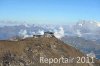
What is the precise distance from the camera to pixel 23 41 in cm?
10606

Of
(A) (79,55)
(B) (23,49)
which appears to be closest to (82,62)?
(A) (79,55)

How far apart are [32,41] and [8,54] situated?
15.1m

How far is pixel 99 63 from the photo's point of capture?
380 ft

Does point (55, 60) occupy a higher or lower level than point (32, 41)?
lower

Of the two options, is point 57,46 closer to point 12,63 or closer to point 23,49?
point 23,49

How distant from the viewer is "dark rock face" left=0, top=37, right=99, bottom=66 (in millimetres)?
94025

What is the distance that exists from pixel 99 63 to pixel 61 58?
2024 cm

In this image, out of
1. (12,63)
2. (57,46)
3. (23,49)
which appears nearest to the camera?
(12,63)

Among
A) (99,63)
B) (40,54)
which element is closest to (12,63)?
(40,54)

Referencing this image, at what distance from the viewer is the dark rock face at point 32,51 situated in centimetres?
9403

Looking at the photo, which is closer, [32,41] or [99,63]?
[32,41]

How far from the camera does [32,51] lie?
102 metres

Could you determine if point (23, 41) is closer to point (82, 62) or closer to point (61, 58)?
point (61, 58)

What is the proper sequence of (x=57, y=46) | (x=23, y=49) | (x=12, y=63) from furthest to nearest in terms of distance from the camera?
(x=57, y=46) → (x=23, y=49) → (x=12, y=63)
